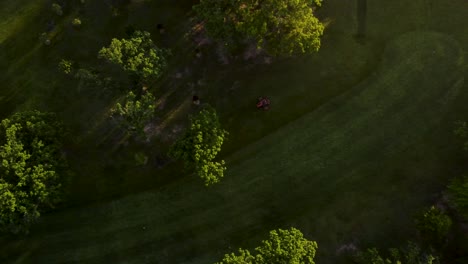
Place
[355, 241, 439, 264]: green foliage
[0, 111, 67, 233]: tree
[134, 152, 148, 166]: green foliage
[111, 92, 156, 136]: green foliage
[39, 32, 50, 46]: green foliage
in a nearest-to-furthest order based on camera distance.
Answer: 1. [0, 111, 67, 233]: tree
2. [355, 241, 439, 264]: green foliage
3. [111, 92, 156, 136]: green foliage
4. [134, 152, 148, 166]: green foliage
5. [39, 32, 50, 46]: green foliage

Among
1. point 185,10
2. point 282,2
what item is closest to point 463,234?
point 282,2

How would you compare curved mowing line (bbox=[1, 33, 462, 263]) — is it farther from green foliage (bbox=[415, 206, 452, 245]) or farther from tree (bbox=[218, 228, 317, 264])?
green foliage (bbox=[415, 206, 452, 245])

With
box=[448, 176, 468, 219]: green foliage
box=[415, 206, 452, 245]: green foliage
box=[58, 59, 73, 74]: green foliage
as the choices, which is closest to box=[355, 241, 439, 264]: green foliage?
box=[415, 206, 452, 245]: green foliage

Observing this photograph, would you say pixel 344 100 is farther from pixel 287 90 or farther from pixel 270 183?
pixel 270 183

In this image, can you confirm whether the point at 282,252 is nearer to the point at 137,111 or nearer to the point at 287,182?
the point at 287,182

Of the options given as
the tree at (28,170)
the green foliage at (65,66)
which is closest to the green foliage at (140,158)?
the tree at (28,170)

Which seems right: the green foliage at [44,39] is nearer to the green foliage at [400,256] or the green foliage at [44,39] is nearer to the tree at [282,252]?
the tree at [282,252]

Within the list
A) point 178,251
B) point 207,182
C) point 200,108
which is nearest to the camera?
point 207,182
